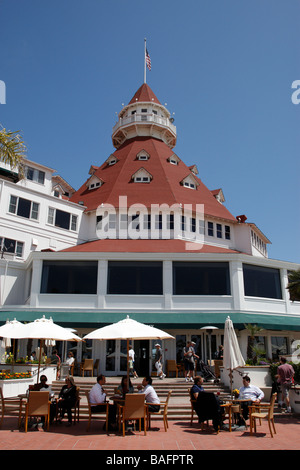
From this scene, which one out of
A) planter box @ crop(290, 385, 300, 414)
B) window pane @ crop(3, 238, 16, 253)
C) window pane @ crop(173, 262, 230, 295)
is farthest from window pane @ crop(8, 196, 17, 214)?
planter box @ crop(290, 385, 300, 414)

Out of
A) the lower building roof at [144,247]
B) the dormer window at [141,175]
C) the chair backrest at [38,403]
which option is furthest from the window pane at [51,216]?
the chair backrest at [38,403]

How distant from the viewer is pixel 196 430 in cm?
1141

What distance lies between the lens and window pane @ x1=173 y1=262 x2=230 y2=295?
25703mm

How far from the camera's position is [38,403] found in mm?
11055

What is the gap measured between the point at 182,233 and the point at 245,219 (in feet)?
24.9

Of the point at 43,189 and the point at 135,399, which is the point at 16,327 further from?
the point at 43,189

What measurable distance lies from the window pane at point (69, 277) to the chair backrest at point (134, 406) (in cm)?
1512

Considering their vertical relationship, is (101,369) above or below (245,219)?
below

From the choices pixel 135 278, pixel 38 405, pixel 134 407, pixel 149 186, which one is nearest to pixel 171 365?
pixel 135 278

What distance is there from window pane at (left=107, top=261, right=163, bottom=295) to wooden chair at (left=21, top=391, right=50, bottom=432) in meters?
14.3

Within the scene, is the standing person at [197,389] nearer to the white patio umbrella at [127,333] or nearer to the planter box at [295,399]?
the white patio umbrella at [127,333]
